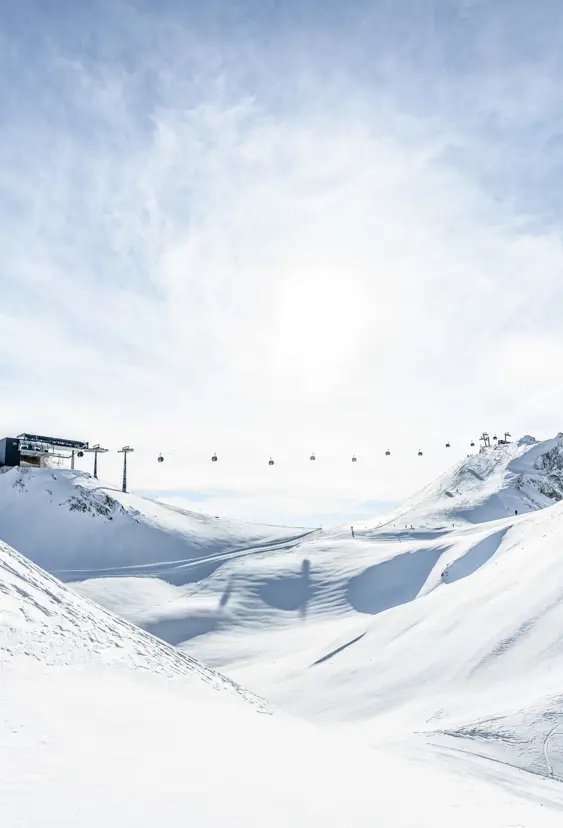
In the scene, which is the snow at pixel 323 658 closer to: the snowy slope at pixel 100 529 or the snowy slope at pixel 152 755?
the snowy slope at pixel 152 755

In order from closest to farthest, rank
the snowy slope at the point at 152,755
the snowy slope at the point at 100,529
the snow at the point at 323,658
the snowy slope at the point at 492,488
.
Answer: the snowy slope at the point at 152,755, the snow at the point at 323,658, the snowy slope at the point at 100,529, the snowy slope at the point at 492,488

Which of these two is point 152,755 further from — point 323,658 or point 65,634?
point 323,658

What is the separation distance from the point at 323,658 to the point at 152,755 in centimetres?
1950

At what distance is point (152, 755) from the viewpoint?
7398 mm

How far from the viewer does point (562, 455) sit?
8438 centimetres

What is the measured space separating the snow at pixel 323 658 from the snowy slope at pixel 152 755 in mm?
58

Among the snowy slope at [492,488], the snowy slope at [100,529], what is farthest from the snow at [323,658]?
the snowy slope at [492,488]

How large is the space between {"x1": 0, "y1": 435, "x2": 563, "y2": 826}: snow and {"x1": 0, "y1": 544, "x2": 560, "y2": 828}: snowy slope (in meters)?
0.06

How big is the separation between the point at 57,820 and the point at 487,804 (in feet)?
25.5

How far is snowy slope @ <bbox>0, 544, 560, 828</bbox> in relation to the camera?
579cm

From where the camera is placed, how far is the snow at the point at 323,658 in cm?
850

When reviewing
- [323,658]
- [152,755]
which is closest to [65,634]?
[152,755]

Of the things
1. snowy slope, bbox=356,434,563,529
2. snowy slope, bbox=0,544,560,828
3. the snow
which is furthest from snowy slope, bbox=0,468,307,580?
snowy slope, bbox=0,544,560,828

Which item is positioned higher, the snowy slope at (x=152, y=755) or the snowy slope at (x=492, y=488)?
the snowy slope at (x=492, y=488)
